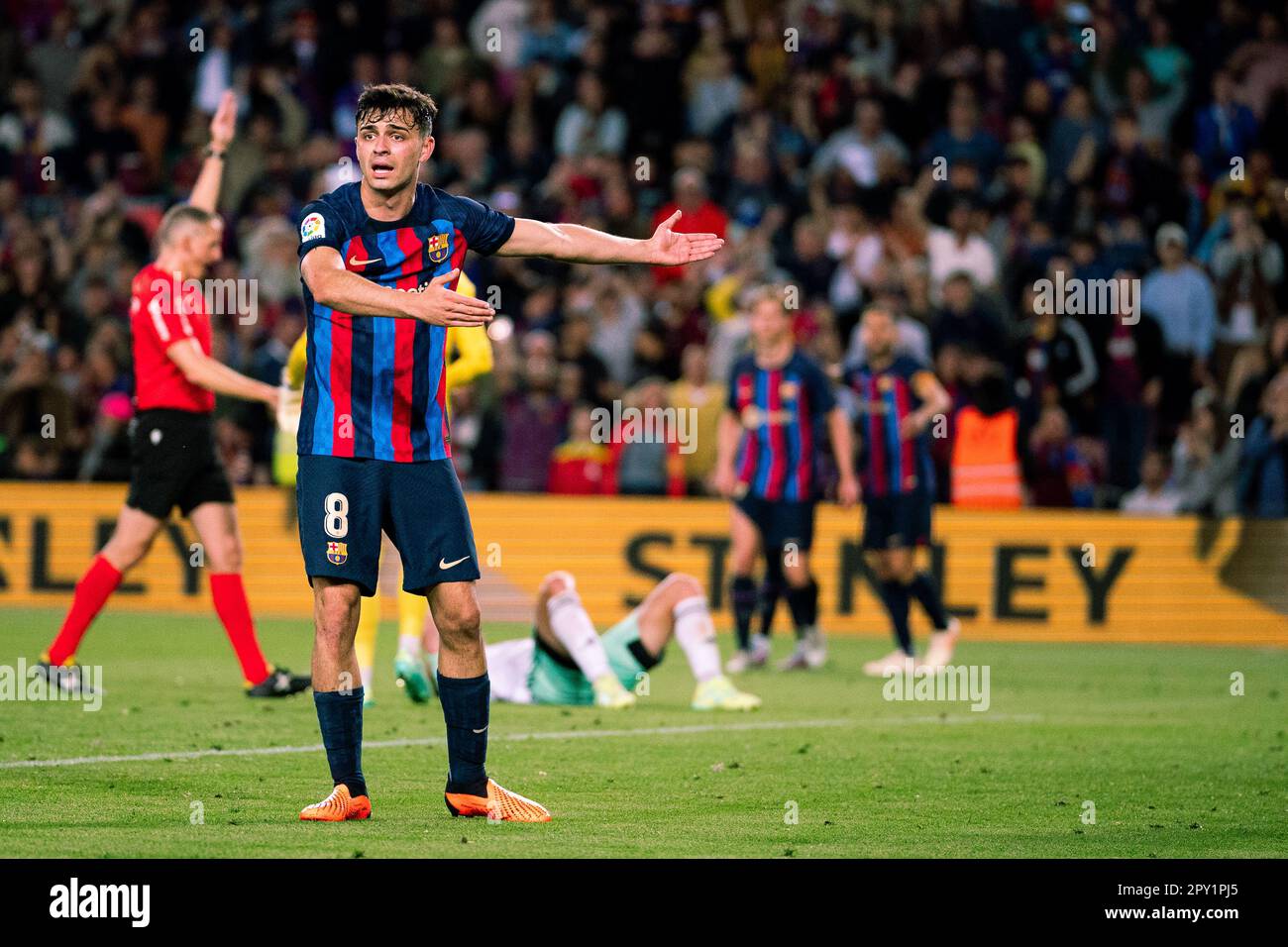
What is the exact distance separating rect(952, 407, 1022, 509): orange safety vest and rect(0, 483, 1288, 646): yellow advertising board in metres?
0.42

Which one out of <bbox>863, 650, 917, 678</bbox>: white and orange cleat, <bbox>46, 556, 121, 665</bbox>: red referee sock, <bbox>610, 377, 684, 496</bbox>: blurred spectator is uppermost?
<bbox>610, 377, 684, 496</bbox>: blurred spectator

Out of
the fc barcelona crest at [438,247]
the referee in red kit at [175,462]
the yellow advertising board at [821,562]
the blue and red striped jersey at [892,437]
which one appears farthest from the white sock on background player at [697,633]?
the yellow advertising board at [821,562]

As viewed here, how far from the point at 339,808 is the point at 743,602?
24.2 feet

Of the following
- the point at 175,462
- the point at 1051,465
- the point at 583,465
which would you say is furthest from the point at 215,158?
the point at 1051,465

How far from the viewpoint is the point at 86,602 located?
11273 millimetres

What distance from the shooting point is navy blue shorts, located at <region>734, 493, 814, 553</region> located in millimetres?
14281

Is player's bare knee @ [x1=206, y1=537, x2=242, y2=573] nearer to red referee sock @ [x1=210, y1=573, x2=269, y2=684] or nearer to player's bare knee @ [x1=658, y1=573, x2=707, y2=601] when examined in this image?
red referee sock @ [x1=210, y1=573, x2=269, y2=684]

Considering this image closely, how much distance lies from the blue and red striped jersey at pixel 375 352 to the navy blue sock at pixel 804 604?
291 inches

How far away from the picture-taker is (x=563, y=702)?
1135 centimetres

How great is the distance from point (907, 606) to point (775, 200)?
673 cm

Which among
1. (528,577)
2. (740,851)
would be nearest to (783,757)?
(740,851)

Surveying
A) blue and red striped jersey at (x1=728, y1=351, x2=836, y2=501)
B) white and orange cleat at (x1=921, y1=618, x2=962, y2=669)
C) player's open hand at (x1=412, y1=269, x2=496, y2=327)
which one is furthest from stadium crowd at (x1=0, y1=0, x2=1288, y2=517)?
player's open hand at (x1=412, y1=269, x2=496, y2=327)
